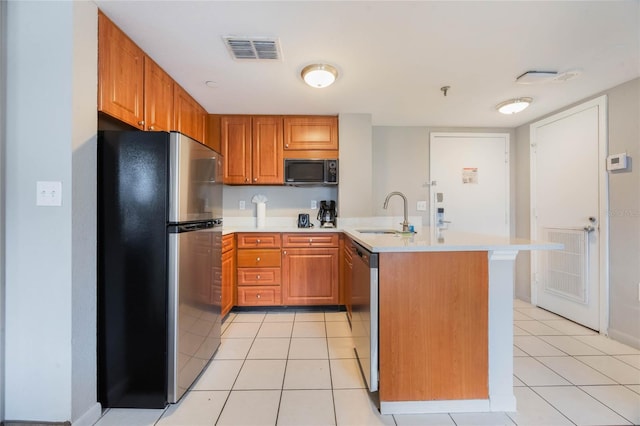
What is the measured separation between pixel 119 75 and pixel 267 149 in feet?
5.36

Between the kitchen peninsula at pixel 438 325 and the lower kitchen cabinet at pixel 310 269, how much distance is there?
154cm

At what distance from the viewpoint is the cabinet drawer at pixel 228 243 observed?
2.68m

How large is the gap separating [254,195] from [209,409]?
7.93ft

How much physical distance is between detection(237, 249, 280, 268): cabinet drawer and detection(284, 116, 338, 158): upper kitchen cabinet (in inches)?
45.5

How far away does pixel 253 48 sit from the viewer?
189 centimetres

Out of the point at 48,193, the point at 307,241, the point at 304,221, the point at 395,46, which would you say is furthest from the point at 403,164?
the point at 48,193

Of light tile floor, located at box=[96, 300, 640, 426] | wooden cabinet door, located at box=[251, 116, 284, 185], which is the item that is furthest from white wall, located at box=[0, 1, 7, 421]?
wooden cabinet door, located at box=[251, 116, 284, 185]

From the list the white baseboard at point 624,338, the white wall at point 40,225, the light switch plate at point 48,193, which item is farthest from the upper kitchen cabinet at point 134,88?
the white baseboard at point 624,338

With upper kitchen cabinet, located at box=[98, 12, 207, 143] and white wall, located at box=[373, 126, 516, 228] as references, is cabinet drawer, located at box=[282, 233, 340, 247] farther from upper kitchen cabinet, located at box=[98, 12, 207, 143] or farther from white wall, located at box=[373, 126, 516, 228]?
upper kitchen cabinet, located at box=[98, 12, 207, 143]

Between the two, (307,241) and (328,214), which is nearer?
(307,241)

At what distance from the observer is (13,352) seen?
4.31 ft

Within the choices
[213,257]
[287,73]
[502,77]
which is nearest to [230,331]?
[213,257]

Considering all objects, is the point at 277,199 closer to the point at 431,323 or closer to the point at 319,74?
the point at 319,74

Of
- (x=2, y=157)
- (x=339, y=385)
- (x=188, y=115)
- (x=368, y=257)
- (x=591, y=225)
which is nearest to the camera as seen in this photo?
(x=2, y=157)
